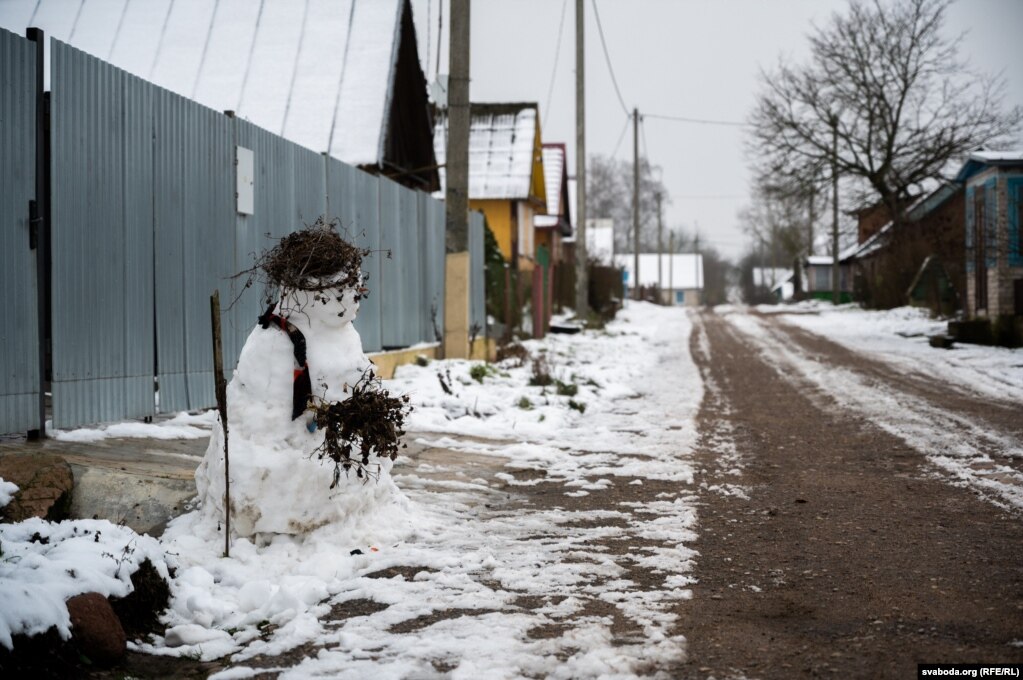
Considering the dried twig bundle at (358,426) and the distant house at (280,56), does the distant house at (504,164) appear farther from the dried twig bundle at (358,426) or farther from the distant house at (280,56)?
the dried twig bundle at (358,426)

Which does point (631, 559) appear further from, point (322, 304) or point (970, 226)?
point (970, 226)

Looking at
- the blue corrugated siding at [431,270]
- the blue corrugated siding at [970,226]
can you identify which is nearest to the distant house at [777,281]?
the blue corrugated siding at [970,226]

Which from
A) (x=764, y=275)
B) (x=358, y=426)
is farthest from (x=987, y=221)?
(x=764, y=275)

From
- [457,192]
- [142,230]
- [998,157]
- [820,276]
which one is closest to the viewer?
[142,230]

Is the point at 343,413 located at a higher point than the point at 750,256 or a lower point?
lower

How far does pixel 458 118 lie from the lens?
12.6m

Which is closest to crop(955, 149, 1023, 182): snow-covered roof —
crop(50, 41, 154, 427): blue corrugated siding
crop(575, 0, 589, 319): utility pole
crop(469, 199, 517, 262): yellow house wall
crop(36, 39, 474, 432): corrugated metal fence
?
crop(575, 0, 589, 319): utility pole

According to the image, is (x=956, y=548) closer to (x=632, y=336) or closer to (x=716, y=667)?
(x=716, y=667)

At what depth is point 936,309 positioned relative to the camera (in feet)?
89.1

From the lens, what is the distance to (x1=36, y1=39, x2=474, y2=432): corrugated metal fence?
620 centimetres

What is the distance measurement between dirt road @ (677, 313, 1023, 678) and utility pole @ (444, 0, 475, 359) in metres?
5.08

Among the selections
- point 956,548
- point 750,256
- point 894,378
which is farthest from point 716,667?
point 750,256

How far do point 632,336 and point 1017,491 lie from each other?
19032mm

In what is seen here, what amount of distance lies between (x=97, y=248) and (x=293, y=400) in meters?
2.54
